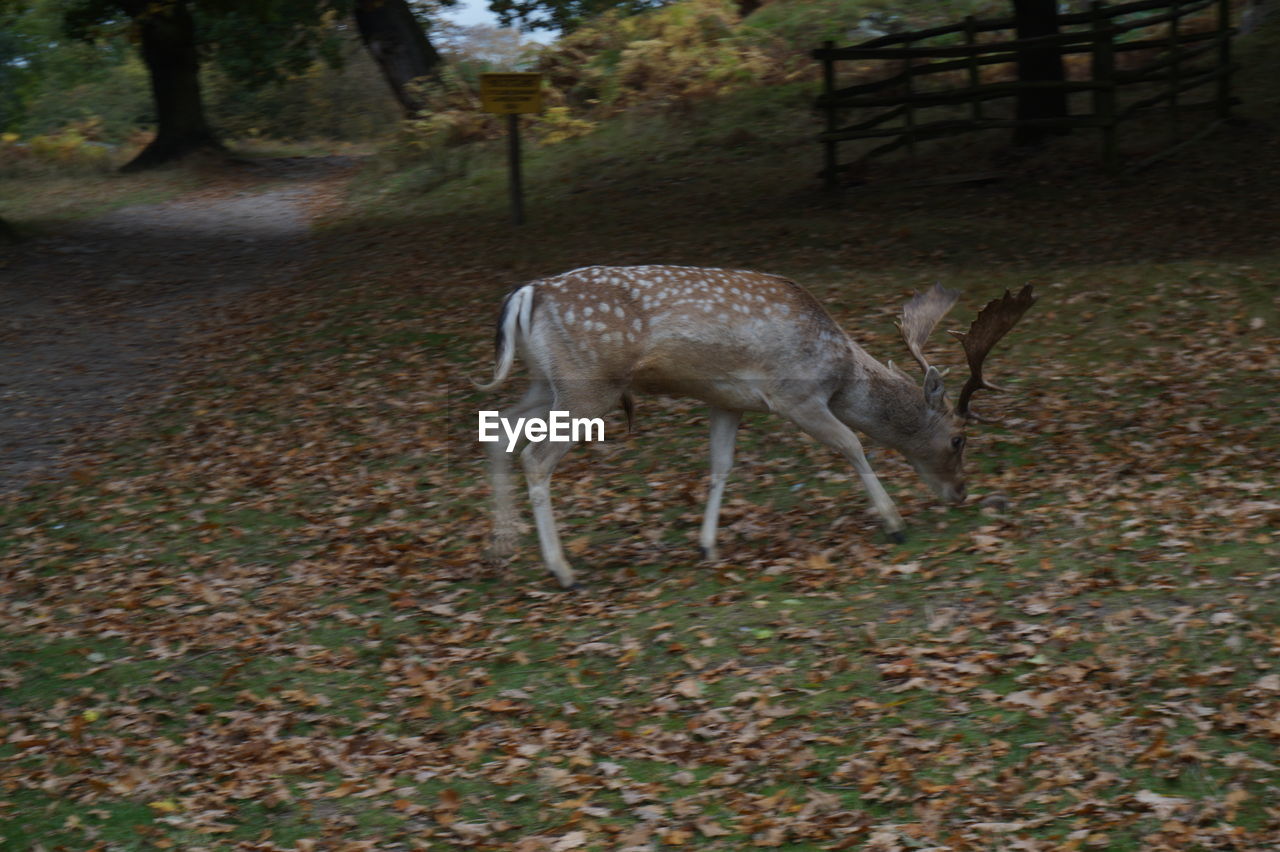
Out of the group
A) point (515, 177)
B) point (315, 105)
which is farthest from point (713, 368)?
point (315, 105)

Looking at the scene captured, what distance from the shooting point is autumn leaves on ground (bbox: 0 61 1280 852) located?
622cm

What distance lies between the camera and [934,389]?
9.20 m

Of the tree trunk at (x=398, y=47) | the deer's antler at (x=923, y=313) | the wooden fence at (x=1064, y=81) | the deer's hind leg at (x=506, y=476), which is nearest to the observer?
→ the deer's hind leg at (x=506, y=476)

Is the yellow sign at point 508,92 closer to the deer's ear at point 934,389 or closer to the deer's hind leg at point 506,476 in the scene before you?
the deer's hind leg at point 506,476

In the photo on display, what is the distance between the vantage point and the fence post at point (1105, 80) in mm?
16359

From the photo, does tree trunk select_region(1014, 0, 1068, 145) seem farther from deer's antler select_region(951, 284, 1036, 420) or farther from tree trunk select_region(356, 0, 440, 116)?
tree trunk select_region(356, 0, 440, 116)

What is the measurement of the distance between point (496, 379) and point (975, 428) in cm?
435

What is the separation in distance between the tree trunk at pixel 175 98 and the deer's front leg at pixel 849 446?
2523 cm

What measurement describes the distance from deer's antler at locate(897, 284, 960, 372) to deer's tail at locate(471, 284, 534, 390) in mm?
2623

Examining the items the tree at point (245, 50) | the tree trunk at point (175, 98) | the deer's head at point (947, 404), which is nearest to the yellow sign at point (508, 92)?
the tree at point (245, 50)

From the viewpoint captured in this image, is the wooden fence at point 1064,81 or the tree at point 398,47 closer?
the wooden fence at point 1064,81

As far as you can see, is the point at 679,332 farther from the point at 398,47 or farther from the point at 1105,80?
the point at 398,47

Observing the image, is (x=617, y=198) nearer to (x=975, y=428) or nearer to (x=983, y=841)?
(x=975, y=428)

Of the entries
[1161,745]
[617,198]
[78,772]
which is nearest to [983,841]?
[1161,745]
